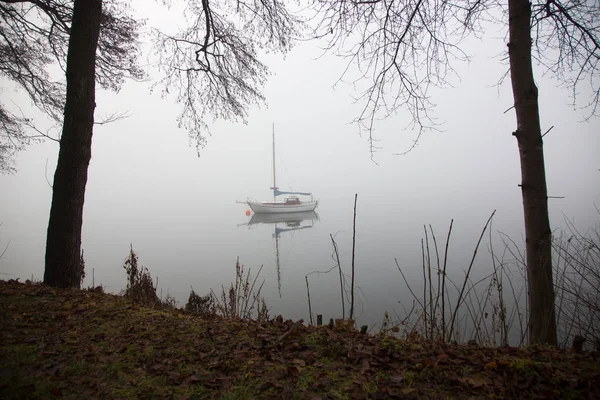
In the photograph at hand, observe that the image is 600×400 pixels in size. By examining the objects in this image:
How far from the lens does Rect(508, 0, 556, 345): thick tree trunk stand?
9.61ft

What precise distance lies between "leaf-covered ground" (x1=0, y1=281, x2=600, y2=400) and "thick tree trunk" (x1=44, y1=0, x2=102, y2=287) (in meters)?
1.14

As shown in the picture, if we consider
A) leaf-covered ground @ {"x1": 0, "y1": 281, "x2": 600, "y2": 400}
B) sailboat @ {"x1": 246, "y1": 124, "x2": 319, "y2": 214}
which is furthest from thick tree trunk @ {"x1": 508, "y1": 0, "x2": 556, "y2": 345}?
sailboat @ {"x1": 246, "y1": 124, "x2": 319, "y2": 214}

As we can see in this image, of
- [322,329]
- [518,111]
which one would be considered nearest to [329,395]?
[322,329]

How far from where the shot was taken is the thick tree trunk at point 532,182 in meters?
2.93

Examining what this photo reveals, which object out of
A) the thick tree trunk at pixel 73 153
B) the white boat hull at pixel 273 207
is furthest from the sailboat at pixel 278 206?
the thick tree trunk at pixel 73 153

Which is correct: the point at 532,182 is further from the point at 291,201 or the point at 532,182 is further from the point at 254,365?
the point at 291,201

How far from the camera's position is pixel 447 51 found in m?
3.65

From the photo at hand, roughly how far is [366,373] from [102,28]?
6403 millimetres

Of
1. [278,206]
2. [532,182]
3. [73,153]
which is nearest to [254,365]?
[532,182]

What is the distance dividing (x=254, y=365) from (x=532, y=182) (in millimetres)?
2846

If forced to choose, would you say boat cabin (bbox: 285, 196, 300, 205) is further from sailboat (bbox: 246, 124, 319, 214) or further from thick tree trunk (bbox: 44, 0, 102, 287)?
thick tree trunk (bbox: 44, 0, 102, 287)

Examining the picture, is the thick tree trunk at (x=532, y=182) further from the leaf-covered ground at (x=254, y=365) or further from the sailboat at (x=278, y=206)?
the sailboat at (x=278, y=206)

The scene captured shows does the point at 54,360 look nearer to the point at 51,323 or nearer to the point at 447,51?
the point at 51,323

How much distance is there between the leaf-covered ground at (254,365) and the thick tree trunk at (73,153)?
114cm
